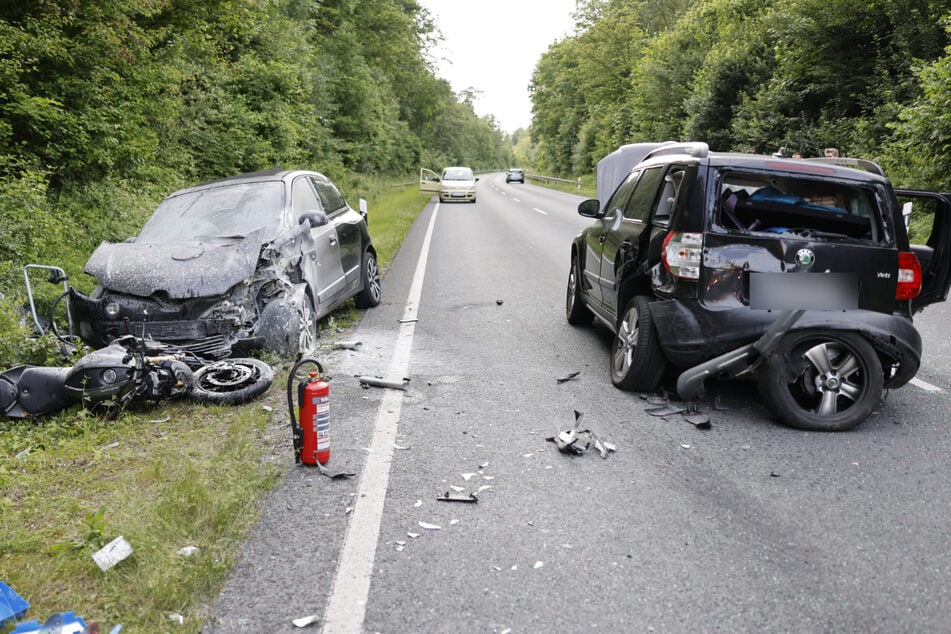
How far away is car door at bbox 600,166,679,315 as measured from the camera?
5.59m

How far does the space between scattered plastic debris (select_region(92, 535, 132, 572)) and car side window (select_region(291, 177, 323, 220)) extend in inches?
176

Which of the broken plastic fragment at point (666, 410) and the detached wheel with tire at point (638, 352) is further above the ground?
the detached wheel with tire at point (638, 352)

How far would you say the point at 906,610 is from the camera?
2.82m

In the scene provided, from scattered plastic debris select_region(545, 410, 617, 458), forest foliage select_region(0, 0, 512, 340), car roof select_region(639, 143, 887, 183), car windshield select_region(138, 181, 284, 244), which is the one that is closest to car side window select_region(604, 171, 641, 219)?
car roof select_region(639, 143, 887, 183)

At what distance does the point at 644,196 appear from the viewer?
6.03 meters

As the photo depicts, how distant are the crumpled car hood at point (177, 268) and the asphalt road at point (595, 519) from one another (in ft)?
4.12

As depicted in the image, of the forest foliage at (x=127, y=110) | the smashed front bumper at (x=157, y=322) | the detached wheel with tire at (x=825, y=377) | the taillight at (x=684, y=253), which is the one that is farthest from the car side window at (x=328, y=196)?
the detached wheel with tire at (x=825, y=377)

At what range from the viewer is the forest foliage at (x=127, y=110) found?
906 cm

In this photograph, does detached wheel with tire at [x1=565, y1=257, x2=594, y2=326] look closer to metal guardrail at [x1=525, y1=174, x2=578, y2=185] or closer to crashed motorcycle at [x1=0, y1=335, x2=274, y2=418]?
crashed motorcycle at [x1=0, y1=335, x2=274, y2=418]

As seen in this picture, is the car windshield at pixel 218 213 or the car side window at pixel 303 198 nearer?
the car windshield at pixel 218 213

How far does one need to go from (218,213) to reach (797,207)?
5.28 m

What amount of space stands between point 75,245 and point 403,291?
437cm

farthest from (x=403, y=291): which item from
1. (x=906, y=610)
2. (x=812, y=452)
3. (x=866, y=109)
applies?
(x=866, y=109)

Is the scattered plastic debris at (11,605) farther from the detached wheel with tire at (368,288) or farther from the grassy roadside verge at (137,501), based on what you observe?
the detached wheel with tire at (368,288)
